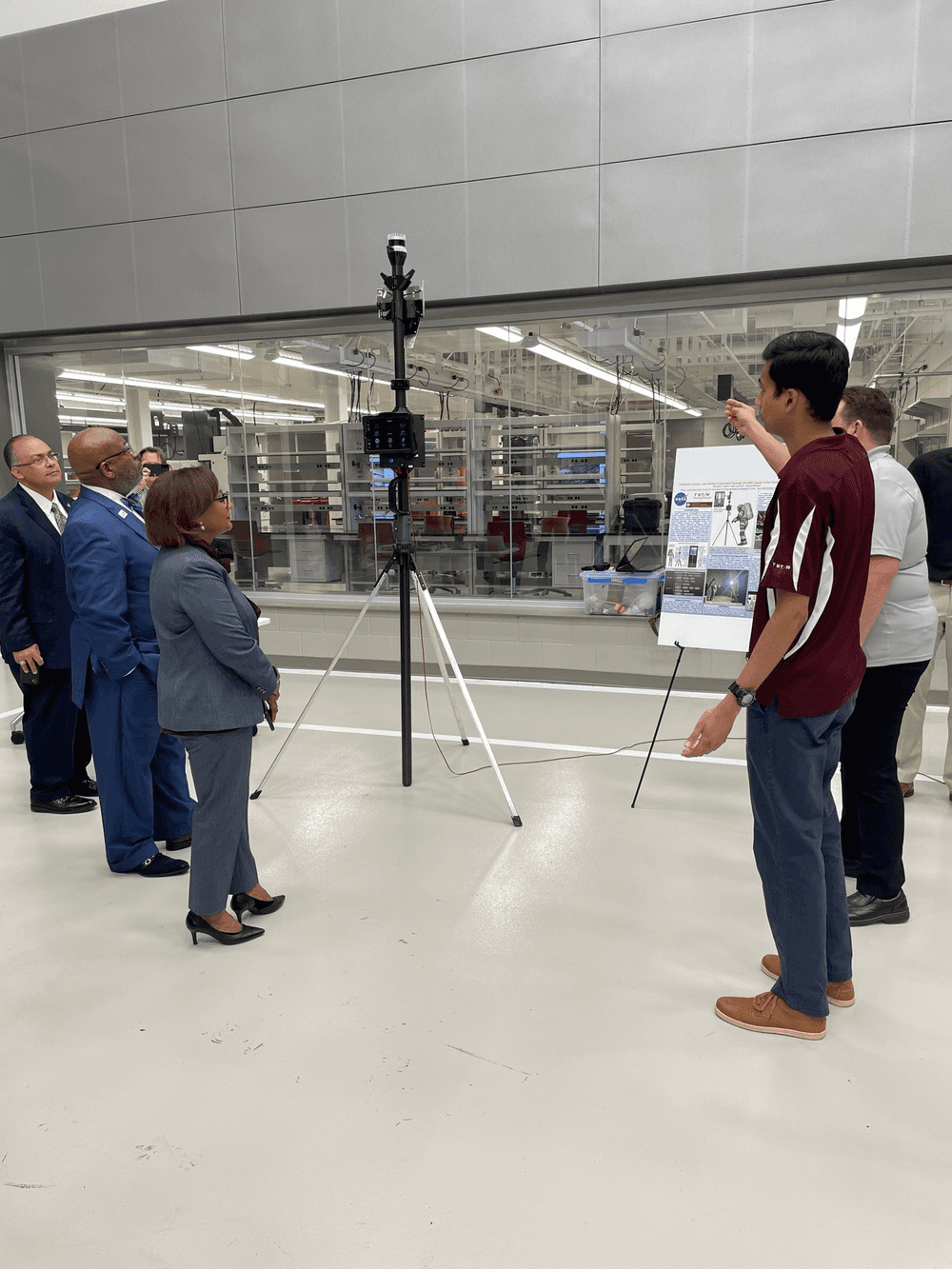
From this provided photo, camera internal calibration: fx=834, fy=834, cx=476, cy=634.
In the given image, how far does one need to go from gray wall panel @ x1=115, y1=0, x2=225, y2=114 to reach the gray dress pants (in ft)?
19.1

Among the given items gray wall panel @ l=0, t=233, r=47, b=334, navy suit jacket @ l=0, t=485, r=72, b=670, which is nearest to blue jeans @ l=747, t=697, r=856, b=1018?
navy suit jacket @ l=0, t=485, r=72, b=670

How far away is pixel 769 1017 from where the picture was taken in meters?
2.25

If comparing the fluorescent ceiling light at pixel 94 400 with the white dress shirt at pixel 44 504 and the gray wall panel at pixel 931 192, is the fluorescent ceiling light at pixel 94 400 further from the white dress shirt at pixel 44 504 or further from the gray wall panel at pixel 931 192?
the gray wall panel at pixel 931 192

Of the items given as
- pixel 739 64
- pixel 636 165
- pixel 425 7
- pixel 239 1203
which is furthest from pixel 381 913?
pixel 425 7

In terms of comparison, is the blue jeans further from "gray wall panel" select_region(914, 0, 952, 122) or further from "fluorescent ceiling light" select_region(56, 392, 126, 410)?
"fluorescent ceiling light" select_region(56, 392, 126, 410)

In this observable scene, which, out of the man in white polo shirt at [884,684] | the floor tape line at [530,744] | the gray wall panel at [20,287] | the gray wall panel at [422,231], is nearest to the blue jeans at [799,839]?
the man in white polo shirt at [884,684]

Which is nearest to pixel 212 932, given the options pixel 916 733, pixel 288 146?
pixel 916 733

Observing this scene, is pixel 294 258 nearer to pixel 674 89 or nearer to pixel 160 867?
pixel 674 89

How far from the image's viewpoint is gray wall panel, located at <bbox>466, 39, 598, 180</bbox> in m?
5.46

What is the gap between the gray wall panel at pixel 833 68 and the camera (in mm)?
4844

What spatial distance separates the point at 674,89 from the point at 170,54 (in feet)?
12.5

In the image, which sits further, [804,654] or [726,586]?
[726,586]

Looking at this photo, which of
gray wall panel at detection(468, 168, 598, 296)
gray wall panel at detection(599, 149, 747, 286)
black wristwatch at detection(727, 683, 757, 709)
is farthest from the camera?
gray wall panel at detection(468, 168, 598, 296)

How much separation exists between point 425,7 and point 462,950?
6.07 m
